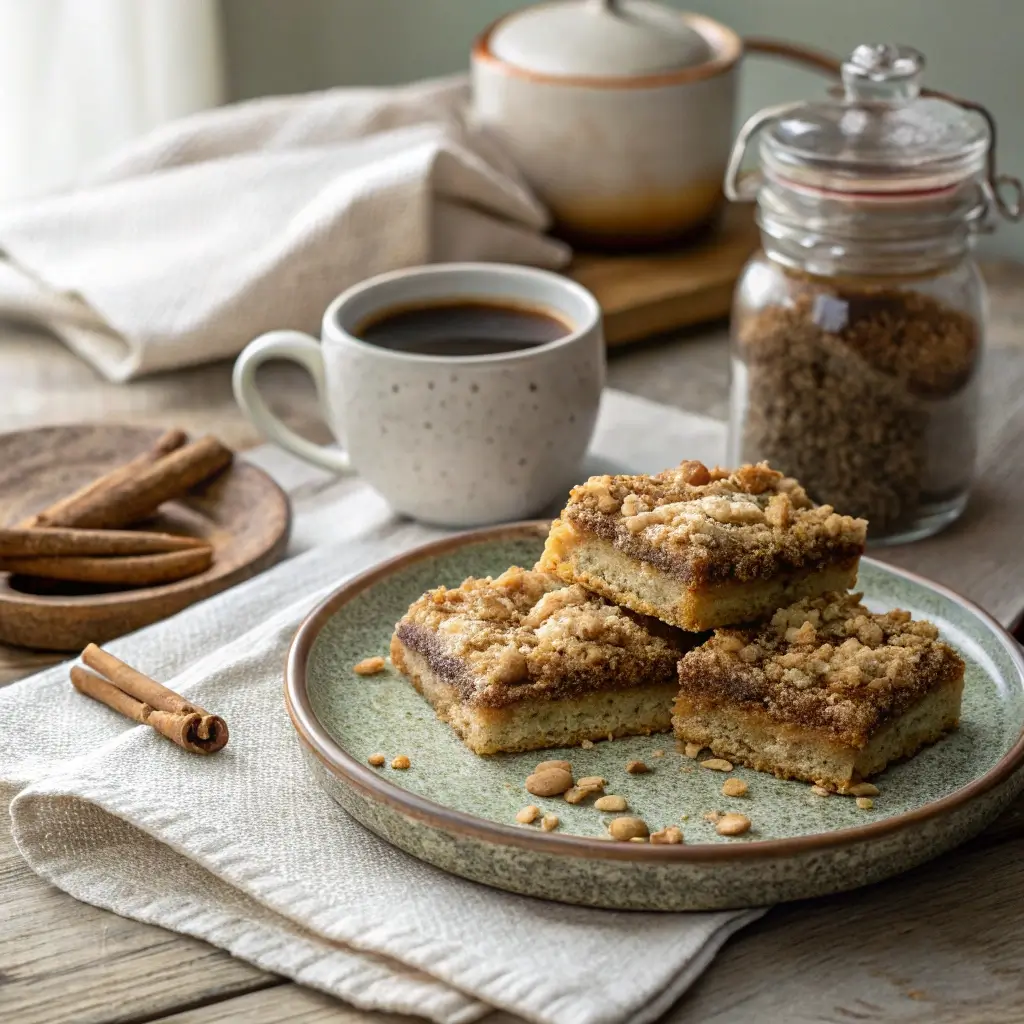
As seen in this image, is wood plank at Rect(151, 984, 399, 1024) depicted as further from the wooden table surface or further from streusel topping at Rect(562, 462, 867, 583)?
streusel topping at Rect(562, 462, 867, 583)

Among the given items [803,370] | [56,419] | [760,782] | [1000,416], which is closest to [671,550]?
[760,782]

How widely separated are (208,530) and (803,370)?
64 cm

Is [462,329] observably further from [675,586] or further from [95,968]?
[95,968]

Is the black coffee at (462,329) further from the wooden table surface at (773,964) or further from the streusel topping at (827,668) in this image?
the wooden table surface at (773,964)

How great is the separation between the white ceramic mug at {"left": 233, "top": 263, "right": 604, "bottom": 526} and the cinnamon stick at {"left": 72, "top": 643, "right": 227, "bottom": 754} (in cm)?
40

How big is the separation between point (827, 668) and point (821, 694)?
3 centimetres

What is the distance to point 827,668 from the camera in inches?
44.1

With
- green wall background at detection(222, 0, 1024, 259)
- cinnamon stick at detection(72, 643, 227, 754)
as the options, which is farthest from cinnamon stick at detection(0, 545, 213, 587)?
green wall background at detection(222, 0, 1024, 259)

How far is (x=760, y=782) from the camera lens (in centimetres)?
112

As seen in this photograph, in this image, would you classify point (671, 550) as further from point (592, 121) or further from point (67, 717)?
point (592, 121)

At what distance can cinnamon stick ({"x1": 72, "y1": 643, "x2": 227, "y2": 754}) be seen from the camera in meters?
1.19

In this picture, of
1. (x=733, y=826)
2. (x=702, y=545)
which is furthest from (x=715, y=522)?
(x=733, y=826)

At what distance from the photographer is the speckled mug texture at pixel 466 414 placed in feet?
5.10

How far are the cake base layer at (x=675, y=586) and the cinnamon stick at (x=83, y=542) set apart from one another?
453 mm
